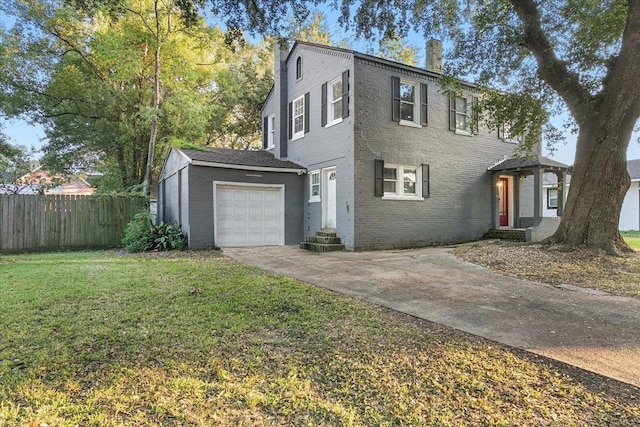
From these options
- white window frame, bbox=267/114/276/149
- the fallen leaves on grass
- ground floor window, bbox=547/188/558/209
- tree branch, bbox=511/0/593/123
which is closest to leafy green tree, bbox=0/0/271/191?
white window frame, bbox=267/114/276/149

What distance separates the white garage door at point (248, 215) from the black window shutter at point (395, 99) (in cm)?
458

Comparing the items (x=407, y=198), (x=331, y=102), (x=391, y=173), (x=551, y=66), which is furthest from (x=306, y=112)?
(x=551, y=66)

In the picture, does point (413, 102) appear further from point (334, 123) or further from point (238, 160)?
point (238, 160)

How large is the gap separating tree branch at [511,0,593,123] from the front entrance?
6.34 metres

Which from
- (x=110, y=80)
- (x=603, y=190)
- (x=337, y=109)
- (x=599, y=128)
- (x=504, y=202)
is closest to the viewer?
(x=603, y=190)

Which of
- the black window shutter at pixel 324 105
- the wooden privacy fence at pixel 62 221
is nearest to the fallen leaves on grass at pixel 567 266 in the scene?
the black window shutter at pixel 324 105

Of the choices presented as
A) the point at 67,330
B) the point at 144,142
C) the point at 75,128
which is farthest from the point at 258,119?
the point at 67,330

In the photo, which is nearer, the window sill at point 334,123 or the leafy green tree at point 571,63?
the leafy green tree at point 571,63

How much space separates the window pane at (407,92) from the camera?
11.8 metres

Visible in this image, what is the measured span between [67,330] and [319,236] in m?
8.31

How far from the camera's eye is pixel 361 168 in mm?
10719

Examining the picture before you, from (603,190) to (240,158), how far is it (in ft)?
34.6

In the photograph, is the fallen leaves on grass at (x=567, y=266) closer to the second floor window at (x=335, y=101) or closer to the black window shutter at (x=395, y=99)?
the black window shutter at (x=395, y=99)

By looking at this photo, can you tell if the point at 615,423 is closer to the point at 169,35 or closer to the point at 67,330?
the point at 67,330
